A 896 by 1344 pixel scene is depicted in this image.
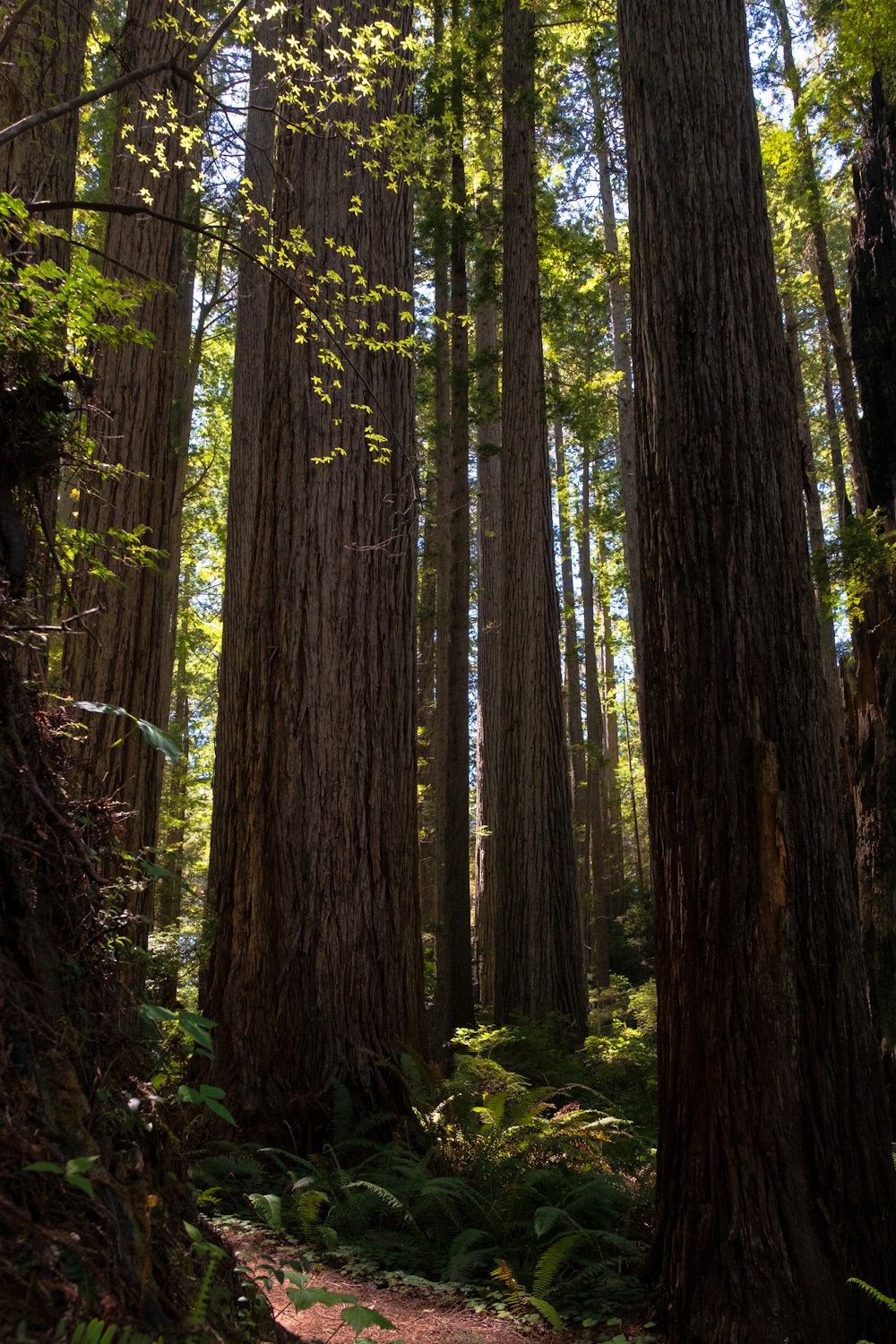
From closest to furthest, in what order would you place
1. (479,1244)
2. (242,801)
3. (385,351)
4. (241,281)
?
(479,1244)
(242,801)
(385,351)
(241,281)

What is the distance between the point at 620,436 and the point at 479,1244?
16.1 m

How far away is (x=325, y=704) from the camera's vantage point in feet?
18.1

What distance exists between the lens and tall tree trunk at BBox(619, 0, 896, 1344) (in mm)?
3111

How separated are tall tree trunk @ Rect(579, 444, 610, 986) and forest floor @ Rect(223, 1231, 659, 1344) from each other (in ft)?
54.7

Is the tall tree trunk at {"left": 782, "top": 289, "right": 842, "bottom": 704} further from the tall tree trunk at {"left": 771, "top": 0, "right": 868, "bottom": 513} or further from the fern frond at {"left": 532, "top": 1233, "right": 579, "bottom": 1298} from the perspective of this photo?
the fern frond at {"left": 532, "top": 1233, "right": 579, "bottom": 1298}

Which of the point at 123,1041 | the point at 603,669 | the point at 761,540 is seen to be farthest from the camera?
the point at 603,669

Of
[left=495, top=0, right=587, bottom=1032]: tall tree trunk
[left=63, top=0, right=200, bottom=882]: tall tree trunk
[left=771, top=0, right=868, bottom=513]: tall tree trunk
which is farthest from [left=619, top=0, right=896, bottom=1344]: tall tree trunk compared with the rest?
[left=771, top=0, right=868, bottom=513]: tall tree trunk

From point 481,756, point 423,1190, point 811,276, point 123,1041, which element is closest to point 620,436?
point 811,276

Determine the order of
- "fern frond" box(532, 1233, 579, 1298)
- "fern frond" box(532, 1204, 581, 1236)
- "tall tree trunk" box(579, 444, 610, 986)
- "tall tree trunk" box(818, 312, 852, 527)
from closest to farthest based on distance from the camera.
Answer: "fern frond" box(532, 1233, 579, 1298)
"fern frond" box(532, 1204, 581, 1236)
"tall tree trunk" box(818, 312, 852, 527)
"tall tree trunk" box(579, 444, 610, 986)

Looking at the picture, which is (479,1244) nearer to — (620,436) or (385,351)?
(385,351)

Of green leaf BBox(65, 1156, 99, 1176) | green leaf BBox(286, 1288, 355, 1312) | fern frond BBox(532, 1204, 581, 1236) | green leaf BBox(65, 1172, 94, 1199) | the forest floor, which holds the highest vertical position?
green leaf BBox(65, 1156, 99, 1176)

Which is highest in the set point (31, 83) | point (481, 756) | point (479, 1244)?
point (31, 83)

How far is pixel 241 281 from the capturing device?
1244 cm

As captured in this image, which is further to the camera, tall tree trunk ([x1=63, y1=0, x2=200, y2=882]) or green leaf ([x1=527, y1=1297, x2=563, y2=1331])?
tall tree trunk ([x1=63, y1=0, x2=200, y2=882])
